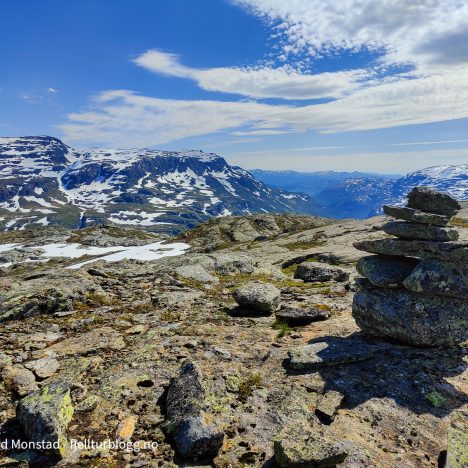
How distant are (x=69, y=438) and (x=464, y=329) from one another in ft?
48.8

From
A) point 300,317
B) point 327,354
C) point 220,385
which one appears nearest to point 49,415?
point 220,385

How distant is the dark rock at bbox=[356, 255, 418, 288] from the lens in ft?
53.6

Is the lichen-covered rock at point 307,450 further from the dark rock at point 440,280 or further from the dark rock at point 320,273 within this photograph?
the dark rock at point 320,273

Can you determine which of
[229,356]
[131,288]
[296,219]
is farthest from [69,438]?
[296,219]

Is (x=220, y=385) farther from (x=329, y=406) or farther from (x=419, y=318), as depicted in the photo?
(x=419, y=318)

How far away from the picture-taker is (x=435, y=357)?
48.1 ft

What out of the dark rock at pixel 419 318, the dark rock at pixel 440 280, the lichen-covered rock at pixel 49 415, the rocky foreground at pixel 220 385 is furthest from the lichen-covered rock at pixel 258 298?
the lichen-covered rock at pixel 49 415

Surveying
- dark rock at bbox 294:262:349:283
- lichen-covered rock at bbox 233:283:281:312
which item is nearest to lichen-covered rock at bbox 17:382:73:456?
lichen-covered rock at bbox 233:283:281:312

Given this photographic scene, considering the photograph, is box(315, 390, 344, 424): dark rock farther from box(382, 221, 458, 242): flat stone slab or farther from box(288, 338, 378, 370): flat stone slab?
box(382, 221, 458, 242): flat stone slab

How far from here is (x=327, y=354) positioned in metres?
14.5

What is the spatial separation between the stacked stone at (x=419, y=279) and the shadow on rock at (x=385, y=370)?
0.78 metres

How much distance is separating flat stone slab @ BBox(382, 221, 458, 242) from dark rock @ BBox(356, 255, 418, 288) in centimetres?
125

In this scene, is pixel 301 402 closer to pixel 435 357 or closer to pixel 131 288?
pixel 435 357

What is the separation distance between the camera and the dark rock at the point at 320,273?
33219mm
